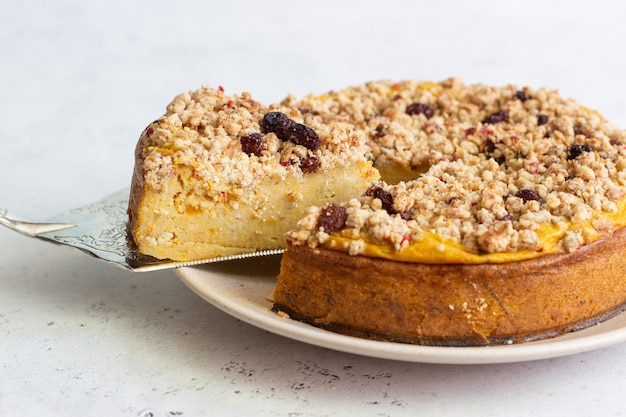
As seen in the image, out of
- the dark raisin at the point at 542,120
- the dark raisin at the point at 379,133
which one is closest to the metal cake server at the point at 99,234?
the dark raisin at the point at 379,133

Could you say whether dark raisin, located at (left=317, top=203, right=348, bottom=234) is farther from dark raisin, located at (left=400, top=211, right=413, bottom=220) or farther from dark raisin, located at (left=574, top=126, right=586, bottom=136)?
dark raisin, located at (left=574, top=126, right=586, bottom=136)

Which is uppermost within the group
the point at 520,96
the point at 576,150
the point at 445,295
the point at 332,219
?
the point at 520,96

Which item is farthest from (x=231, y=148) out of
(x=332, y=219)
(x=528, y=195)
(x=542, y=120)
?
(x=542, y=120)

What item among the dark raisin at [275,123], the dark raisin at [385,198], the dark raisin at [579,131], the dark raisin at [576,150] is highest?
the dark raisin at [579,131]

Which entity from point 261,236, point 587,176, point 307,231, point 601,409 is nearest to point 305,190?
point 261,236

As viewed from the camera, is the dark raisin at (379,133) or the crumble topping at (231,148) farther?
the dark raisin at (379,133)

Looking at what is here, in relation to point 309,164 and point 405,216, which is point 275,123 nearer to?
point 309,164

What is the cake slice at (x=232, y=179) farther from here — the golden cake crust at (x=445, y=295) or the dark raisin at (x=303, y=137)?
the golden cake crust at (x=445, y=295)

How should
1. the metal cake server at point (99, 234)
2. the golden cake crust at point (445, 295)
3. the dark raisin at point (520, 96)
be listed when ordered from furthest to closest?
the dark raisin at point (520, 96), the metal cake server at point (99, 234), the golden cake crust at point (445, 295)
